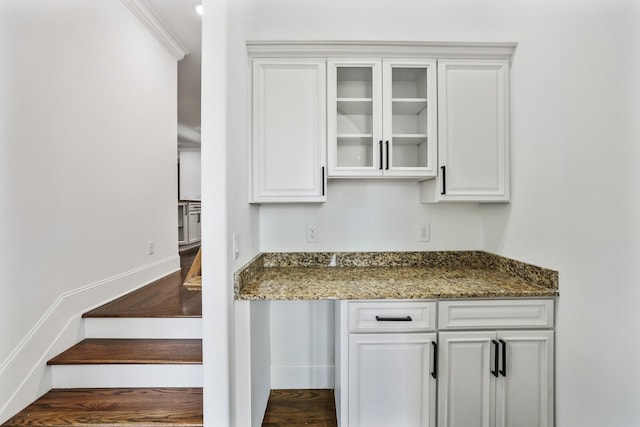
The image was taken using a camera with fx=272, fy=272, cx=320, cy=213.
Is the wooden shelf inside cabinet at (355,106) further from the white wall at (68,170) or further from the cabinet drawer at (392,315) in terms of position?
the white wall at (68,170)

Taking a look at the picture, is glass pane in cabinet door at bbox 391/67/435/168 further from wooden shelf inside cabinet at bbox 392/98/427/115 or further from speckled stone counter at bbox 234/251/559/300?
speckled stone counter at bbox 234/251/559/300

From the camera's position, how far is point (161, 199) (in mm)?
2789

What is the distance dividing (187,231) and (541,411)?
17.1 feet

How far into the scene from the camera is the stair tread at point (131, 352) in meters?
1.59

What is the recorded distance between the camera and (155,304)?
6.68ft

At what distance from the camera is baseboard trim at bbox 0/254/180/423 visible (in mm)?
1339

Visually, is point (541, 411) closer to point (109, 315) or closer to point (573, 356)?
point (573, 356)

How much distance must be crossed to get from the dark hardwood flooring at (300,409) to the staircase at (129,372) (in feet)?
1.70

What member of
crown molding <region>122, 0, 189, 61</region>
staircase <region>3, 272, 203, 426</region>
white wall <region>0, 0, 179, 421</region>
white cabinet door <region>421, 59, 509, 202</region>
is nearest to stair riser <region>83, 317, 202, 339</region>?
staircase <region>3, 272, 203, 426</region>

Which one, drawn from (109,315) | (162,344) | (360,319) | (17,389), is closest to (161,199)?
(109,315)

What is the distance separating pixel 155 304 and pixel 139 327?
21 centimetres

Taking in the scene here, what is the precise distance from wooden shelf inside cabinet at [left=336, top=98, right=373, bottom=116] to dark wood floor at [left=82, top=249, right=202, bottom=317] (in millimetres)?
1678

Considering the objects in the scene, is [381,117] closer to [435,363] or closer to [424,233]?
[424,233]

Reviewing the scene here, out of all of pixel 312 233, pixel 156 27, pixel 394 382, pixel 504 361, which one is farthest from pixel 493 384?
pixel 156 27
